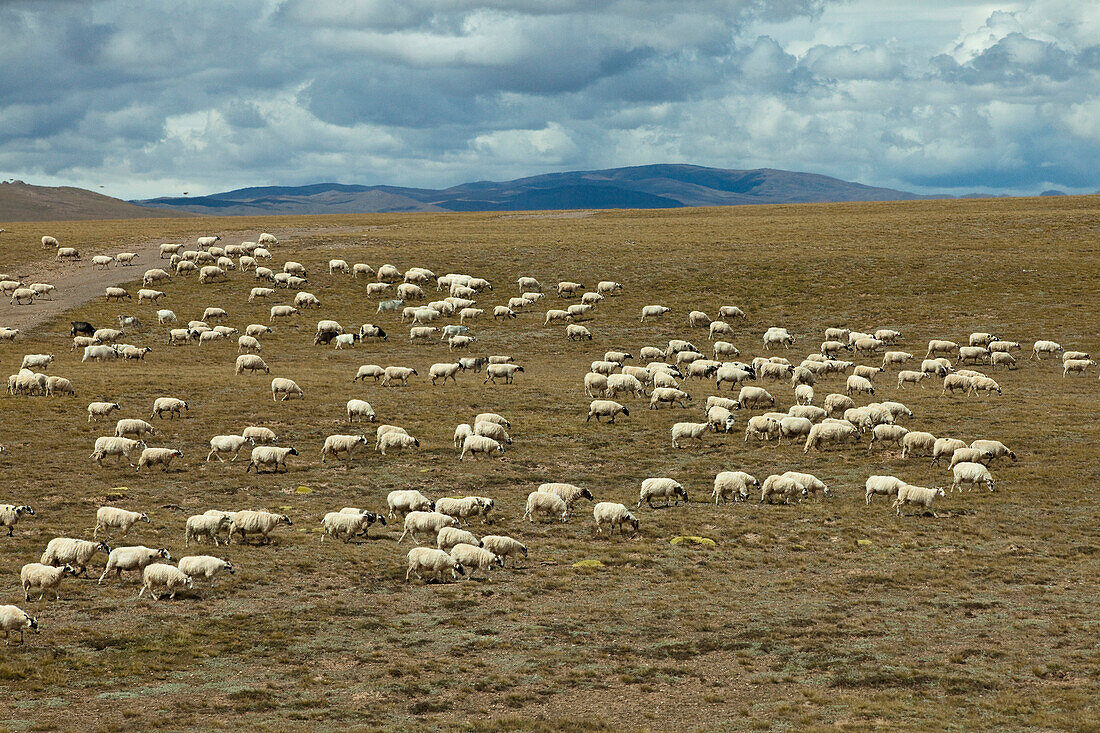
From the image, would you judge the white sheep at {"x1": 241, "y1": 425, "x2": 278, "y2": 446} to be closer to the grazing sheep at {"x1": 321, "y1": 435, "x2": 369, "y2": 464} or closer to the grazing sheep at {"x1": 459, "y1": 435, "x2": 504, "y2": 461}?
the grazing sheep at {"x1": 321, "y1": 435, "x2": 369, "y2": 464}

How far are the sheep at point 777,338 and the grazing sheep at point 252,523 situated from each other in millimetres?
34409

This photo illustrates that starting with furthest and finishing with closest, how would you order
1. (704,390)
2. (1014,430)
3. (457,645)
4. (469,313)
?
1. (469,313)
2. (704,390)
3. (1014,430)
4. (457,645)

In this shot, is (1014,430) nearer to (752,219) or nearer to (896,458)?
(896,458)

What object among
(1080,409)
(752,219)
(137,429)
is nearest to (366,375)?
(137,429)

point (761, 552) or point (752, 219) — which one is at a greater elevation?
point (752, 219)

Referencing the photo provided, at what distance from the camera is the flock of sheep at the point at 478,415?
69.8ft

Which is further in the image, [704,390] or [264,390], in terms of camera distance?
[704,390]

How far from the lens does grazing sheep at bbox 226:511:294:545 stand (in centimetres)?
2183

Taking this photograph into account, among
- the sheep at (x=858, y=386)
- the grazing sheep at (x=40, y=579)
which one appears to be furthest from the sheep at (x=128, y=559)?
the sheep at (x=858, y=386)

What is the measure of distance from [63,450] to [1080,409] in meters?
38.2

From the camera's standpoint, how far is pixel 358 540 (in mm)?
22562

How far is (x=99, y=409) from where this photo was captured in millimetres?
32906

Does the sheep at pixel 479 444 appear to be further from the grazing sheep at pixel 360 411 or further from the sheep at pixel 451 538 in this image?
the sheep at pixel 451 538

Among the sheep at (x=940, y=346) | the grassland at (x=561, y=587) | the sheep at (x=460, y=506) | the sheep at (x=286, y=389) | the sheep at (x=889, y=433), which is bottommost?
the grassland at (x=561, y=587)
